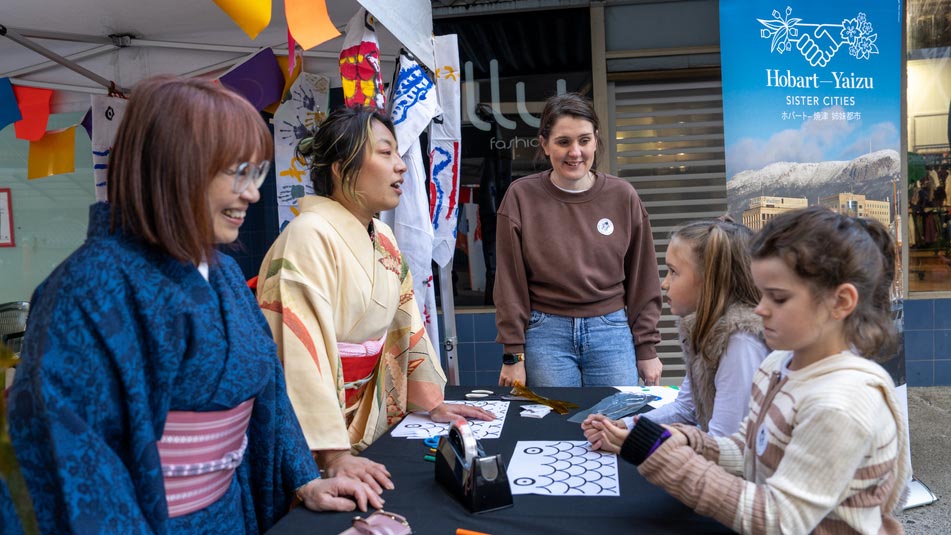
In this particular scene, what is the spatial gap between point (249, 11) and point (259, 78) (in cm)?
185

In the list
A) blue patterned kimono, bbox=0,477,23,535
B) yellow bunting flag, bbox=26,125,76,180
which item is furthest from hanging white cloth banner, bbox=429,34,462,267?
yellow bunting flag, bbox=26,125,76,180

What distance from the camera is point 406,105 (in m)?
2.95

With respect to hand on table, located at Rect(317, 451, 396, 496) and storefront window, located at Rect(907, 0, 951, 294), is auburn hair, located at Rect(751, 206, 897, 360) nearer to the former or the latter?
hand on table, located at Rect(317, 451, 396, 496)

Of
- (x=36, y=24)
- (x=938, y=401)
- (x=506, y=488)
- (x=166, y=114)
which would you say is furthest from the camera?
(x=938, y=401)

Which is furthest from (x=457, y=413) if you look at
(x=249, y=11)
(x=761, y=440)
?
(x=249, y=11)

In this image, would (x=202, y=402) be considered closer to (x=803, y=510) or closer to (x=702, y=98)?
(x=803, y=510)

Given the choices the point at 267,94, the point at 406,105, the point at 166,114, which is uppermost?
the point at 267,94

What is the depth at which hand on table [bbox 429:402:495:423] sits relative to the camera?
2057 mm

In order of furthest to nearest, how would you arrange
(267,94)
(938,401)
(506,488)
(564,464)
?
(938,401)
(267,94)
(564,464)
(506,488)

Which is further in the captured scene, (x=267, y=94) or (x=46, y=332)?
(x=267, y=94)

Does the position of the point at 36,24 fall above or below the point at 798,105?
above

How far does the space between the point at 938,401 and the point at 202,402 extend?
5.05 metres

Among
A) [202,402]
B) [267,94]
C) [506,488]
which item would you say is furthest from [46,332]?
[267,94]

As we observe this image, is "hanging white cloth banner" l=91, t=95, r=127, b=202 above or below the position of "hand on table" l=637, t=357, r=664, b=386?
above
